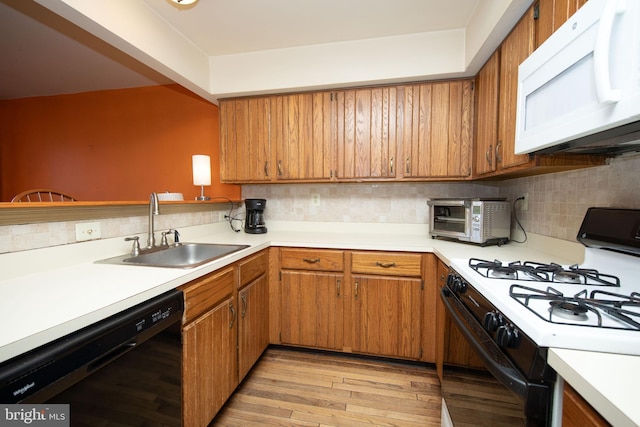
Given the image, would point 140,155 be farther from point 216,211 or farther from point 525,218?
point 525,218

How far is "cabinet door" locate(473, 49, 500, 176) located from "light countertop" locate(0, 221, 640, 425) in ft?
1.81

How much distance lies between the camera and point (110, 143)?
3.04 meters

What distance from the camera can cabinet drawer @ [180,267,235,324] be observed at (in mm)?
1119

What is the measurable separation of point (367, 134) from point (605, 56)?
1.50m

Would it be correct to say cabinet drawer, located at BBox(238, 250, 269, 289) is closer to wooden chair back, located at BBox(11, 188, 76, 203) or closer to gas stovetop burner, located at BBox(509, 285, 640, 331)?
gas stovetop burner, located at BBox(509, 285, 640, 331)

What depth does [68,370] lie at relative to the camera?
0.67 m

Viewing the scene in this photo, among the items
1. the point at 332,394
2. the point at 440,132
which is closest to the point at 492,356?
A: the point at 332,394

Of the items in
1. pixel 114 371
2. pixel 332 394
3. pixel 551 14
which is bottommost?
pixel 332 394

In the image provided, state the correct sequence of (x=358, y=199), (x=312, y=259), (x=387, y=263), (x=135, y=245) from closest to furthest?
1. (x=135, y=245)
2. (x=387, y=263)
3. (x=312, y=259)
4. (x=358, y=199)

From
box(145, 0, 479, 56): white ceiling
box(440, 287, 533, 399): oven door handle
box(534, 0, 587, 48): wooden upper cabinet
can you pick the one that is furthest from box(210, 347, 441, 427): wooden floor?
box(145, 0, 479, 56): white ceiling

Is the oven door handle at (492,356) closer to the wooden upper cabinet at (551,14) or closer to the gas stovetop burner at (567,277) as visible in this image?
the gas stovetop burner at (567,277)

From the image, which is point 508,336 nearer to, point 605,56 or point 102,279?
point 605,56

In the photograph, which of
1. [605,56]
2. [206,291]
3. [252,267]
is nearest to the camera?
[605,56]

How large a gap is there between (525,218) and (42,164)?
5046 mm
